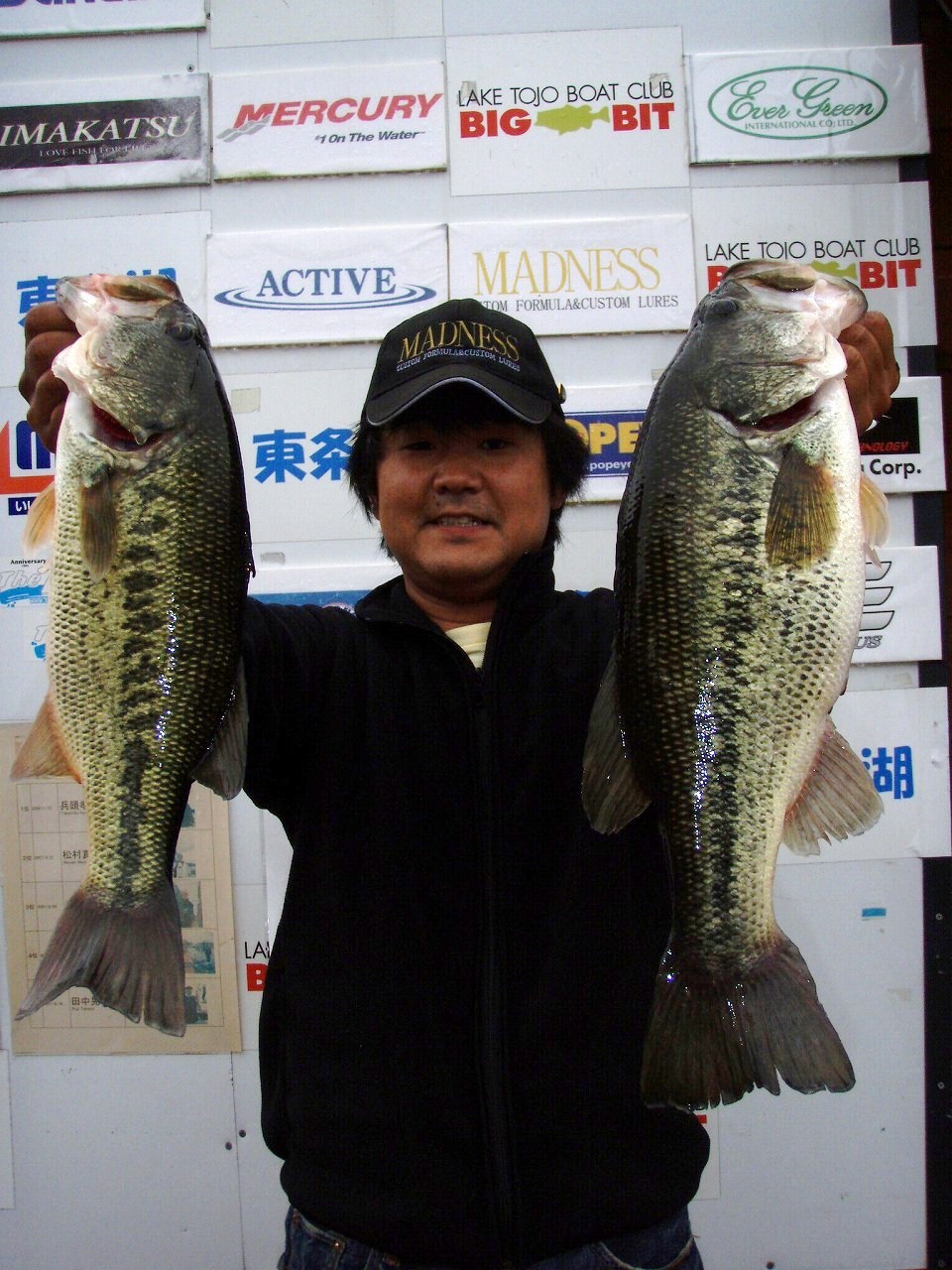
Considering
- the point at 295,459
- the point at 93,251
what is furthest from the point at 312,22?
the point at 295,459

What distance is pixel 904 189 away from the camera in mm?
2615

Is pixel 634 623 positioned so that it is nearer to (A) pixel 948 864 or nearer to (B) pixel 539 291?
(B) pixel 539 291

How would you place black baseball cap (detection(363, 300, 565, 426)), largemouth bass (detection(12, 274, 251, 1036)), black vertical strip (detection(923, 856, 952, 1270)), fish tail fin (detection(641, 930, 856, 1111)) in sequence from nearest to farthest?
fish tail fin (detection(641, 930, 856, 1111)) < largemouth bass (detection(12, 274, 251, 1036)) < black baseball cap (detection(363, 300, 565, 426)) < black vertical strip (detection(923, 856, 952, 1270))

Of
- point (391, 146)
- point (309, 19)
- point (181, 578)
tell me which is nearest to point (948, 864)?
point (181, 578)

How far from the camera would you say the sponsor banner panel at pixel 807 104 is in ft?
8.55

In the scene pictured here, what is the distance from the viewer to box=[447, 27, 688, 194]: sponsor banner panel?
2613 millimetres

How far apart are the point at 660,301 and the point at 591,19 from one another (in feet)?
2.93

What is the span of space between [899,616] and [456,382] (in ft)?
5.83

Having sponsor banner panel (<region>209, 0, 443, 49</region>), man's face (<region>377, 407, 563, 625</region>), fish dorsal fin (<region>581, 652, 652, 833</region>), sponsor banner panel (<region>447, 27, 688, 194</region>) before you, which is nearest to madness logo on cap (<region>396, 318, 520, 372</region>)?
man's face (<region>377, 407, 563, 625</region>)

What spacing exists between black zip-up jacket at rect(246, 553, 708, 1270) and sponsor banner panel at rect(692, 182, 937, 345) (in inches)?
66.4

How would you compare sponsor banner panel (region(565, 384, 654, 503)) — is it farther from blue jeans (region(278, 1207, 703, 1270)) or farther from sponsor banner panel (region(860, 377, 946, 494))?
blue jeans (region(278, 1207, 703, 1270))

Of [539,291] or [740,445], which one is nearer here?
[740,445]

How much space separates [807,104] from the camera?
2611mm

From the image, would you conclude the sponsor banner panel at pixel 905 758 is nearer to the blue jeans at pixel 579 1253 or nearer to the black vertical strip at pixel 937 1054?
the black vertical strip at pixel 937 1054
